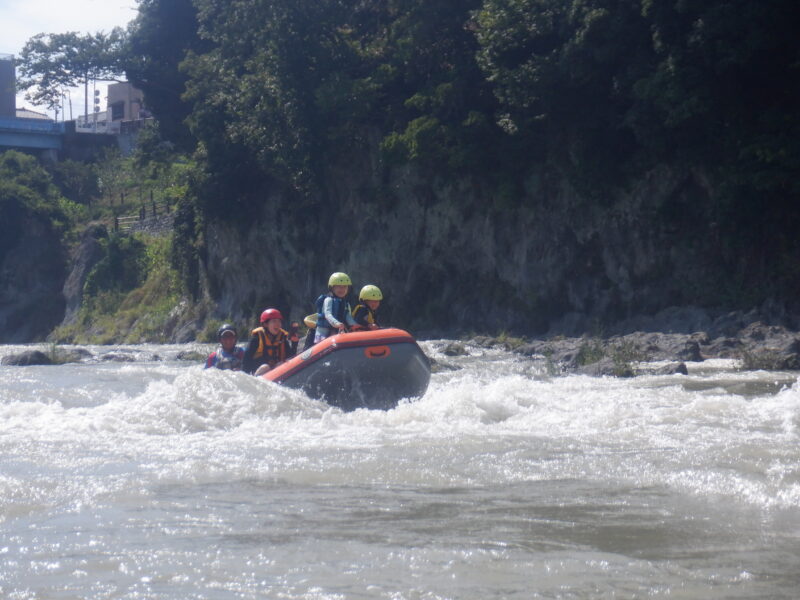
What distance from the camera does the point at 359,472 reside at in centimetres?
707

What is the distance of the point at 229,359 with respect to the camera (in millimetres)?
12109

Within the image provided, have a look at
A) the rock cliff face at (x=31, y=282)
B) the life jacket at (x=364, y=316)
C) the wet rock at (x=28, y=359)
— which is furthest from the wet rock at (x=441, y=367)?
the rock cliff face at (x=31, y=282)

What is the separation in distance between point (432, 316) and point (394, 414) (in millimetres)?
19010

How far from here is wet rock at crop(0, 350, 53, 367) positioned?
Answer: 23.0m

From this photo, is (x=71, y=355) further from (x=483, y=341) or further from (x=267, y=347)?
(x=267, y=347)

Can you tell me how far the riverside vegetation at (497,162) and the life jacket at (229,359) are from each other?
605cm

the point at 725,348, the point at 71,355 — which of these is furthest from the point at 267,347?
the point at 71,355

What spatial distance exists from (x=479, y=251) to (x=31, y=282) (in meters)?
29.8

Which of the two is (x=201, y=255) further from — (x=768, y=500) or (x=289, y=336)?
(x=768, y=500)

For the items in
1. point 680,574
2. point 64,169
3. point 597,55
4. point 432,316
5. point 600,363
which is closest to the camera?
point 680,574

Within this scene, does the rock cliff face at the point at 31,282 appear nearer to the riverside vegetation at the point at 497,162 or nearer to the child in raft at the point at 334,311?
the riverside vegetation at the point at 497,162

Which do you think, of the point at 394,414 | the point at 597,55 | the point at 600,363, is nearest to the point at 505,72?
the point at 597,55

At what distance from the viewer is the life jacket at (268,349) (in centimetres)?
1207

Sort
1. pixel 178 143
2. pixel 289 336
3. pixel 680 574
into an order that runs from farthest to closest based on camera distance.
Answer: pixel 178 143, pixel 289 336, pixel 680 574
